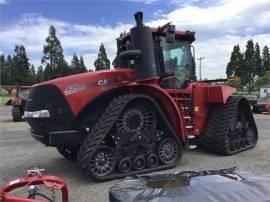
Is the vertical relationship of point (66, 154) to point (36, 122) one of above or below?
below

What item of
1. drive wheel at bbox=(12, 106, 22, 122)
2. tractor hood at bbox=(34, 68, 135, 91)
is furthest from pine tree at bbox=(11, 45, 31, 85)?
tractor hood at bbox=(34, 68, 135, 91)

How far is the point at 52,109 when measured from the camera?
766 cm

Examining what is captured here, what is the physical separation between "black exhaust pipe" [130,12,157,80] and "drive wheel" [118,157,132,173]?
148 cm

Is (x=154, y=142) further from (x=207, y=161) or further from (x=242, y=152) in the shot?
(x=242, y=152)

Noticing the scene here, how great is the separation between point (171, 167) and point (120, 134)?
1270mm

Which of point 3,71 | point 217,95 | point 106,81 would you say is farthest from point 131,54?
point 3,71

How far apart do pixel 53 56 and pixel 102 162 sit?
63.1 metres

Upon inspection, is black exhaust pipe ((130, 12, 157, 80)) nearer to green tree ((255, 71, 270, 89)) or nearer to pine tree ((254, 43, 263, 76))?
green tree ((255, 71, 270, 89))

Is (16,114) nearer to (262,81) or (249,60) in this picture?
(249,60)

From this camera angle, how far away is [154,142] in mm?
8086

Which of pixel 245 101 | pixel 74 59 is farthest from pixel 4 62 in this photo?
pixel 245 101

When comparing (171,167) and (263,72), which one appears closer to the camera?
(171,167)

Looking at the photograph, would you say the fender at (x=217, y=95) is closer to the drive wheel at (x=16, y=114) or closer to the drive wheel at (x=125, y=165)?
the drive wheel at (x=125, y=165)

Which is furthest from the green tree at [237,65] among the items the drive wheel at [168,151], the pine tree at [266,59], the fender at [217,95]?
the drive wheel at [168,151]
